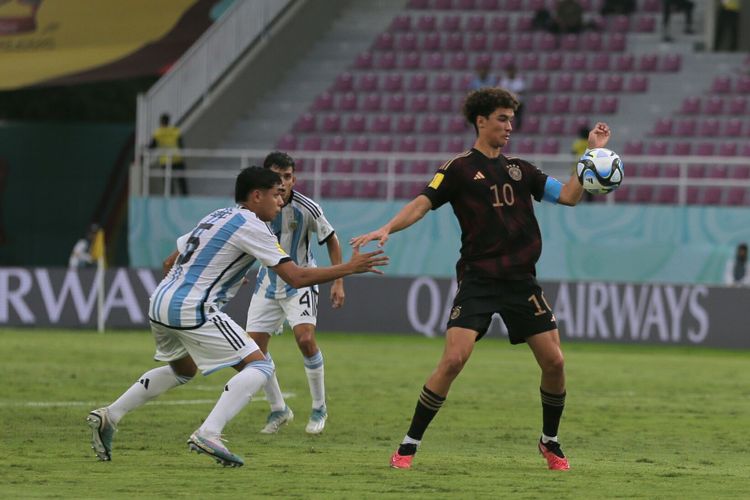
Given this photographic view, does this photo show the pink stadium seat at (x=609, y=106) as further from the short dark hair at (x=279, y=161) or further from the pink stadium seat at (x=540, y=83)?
the short dark hair at (x=279, y=161)

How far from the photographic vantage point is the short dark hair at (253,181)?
31.3 ft

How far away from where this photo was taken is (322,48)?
1430 inches

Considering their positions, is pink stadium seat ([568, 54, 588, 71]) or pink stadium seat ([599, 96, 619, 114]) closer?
pink stadium seat ([599, 96, 619, 114])

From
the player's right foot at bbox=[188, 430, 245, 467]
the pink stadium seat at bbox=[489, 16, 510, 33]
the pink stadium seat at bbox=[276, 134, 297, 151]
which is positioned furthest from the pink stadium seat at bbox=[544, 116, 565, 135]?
the player's right foot at bbox=[188, 430, 245, 467]

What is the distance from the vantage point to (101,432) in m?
9.69

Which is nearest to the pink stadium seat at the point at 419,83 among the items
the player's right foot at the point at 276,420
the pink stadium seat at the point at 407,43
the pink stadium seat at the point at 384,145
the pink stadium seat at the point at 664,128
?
the pink stadium seat at the point at 407,43

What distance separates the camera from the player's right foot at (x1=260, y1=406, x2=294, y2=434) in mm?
11969

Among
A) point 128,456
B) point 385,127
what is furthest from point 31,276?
point 128,456

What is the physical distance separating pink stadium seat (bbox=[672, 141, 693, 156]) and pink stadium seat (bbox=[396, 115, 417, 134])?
5777 mm

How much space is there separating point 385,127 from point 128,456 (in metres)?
23.5

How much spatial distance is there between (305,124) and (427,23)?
13.4ft

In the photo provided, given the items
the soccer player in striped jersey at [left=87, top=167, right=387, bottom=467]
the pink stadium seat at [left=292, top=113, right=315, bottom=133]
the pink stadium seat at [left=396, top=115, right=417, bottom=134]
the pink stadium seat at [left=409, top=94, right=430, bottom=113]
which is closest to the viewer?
the soccer player in striped jersey at [left=87, top=167, right=387, bottom=467]

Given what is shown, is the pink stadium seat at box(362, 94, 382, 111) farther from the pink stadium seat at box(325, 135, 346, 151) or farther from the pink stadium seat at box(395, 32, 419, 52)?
the pink stadium seat at box(395, 32, 419, 52)

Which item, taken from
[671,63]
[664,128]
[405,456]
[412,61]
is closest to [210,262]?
[405,456]
